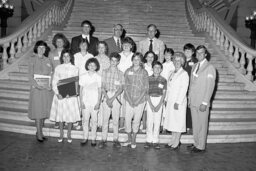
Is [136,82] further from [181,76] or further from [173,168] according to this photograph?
[173,168]

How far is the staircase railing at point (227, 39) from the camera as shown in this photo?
7008 millimetres

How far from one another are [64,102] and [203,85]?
2478 millimetres

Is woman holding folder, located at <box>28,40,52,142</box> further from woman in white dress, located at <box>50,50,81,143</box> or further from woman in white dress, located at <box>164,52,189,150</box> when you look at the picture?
woman in white dress, located at <box>164,52,189,150</box>

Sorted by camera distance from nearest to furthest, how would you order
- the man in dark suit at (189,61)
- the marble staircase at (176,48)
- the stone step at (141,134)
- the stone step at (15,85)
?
the man in dark suit at (189,61)
the stone step at (141,134)
the marble staircase at (176,48)
the stone step at (15,85)

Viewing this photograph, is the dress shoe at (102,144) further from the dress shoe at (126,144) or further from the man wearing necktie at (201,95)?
the man wearing necktie at (201,95)

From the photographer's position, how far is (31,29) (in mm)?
7637

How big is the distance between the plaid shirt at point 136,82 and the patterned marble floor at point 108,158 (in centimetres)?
99

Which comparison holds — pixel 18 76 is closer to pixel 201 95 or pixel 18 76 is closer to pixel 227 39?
pixel 201 95

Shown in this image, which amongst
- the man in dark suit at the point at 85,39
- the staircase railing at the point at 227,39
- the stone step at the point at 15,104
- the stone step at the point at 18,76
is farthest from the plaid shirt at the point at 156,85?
the stone step at the point at 18,76

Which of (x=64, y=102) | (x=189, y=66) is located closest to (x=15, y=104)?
(x=64, y=102)

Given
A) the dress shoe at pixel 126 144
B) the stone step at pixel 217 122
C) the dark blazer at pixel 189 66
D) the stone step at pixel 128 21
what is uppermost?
the stone step at pixel 128 21

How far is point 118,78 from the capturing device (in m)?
4.74

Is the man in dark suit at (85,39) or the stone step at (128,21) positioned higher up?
the stone step at (128,21)

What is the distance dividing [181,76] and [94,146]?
196 centimetres
